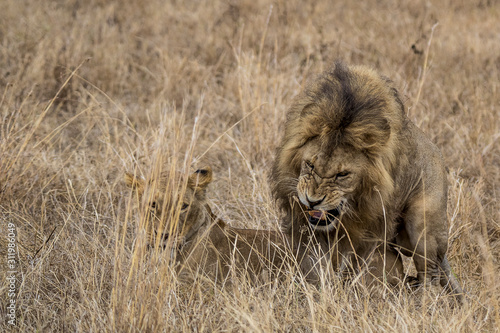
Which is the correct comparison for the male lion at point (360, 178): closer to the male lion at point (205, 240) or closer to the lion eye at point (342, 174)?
the lion eye at point (342, 174)

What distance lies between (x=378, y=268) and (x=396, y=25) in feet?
20.5

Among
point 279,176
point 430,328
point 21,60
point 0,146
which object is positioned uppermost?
point 279,176

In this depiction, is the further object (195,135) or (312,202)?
(312,202)

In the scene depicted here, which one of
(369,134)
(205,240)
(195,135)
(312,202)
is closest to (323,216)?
(312,202)

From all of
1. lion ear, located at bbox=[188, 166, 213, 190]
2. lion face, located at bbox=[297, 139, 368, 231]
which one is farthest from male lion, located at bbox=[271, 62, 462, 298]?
lion ear, located at bbox=[188, 166, 213, 190]

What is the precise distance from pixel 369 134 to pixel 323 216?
45cm

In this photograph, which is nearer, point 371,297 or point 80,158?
point 371,297

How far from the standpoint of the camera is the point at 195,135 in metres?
3.07

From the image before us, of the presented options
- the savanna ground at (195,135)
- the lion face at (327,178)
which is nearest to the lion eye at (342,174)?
the lion face at (327,178)

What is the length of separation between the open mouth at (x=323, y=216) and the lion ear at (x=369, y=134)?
0.33m

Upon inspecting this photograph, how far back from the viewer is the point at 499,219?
4.84 metres

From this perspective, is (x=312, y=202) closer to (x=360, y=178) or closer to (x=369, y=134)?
(x=360, y=178)

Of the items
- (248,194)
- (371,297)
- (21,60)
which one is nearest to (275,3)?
(21,60)

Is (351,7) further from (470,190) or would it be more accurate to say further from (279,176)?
(279,176)
